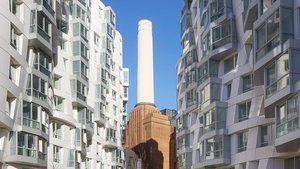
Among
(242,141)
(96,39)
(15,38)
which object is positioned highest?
(96,39)

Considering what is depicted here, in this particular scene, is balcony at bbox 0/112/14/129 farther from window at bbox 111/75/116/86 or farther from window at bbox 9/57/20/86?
window at bbox 111/75/116/86

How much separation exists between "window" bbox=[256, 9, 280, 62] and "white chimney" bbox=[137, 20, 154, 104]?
6928 centimetres

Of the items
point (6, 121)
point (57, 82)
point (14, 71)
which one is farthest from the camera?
point (57, 82)

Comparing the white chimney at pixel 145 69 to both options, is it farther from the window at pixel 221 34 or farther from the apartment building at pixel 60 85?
the window at pixel 221 34

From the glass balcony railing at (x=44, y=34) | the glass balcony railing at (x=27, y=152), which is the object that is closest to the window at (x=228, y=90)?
the glass balcony railing at (x=44, y=34)

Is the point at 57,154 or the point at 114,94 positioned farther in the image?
the point at 114,94

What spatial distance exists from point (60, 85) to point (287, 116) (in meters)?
26.2

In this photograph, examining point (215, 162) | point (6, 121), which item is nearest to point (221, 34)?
point (215, 162)

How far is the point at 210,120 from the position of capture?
4575 centimetres

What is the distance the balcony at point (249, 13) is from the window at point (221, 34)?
2.71 metres

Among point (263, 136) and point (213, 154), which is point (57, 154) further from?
point (263, 136)

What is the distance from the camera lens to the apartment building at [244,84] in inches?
1192

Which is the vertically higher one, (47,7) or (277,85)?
(47,7)

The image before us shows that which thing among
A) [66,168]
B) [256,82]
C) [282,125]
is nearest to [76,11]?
[66,168]
